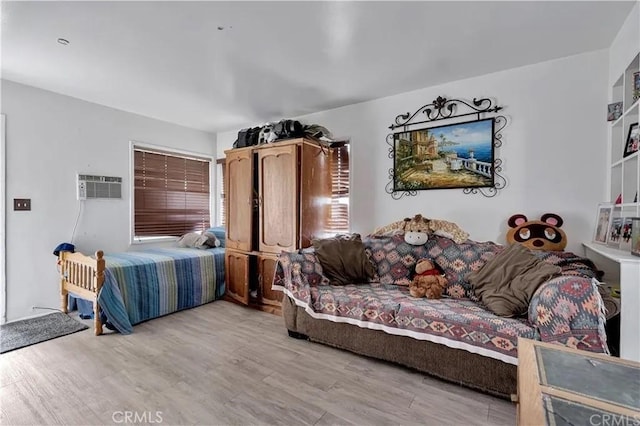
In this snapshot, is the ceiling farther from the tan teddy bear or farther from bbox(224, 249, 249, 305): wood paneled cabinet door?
bbox(224, 249, 249, 305): wood paneled cabinet door

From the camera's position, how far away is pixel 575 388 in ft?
2.72

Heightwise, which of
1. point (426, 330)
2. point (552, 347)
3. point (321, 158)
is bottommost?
point (426, 330)

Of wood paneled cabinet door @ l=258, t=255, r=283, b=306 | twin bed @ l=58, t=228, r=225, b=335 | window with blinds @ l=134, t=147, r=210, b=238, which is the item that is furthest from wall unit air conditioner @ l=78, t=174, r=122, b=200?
wood paneled cabinet door @ l=258, t=255, r=283, b=306

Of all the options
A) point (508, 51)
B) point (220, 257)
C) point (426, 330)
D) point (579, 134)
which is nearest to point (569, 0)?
point (508, 51)

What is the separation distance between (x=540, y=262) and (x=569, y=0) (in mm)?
1645

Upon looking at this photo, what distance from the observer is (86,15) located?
191 cm

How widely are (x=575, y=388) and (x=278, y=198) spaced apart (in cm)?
287

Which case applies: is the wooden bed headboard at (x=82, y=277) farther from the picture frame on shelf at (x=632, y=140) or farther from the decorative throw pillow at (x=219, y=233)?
the picture frame on shelf at (x=632, y=140)

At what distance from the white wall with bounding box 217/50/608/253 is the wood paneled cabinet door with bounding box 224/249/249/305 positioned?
2.02m

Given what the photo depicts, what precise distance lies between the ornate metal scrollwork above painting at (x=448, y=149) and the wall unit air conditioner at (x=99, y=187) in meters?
3.33

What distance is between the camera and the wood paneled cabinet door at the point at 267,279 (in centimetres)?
341

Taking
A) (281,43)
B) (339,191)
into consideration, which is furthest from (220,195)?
(281,43)

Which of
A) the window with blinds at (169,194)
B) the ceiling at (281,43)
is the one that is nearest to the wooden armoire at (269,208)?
the ceiling at (281,43)

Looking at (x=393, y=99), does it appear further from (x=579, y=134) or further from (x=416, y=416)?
(x=416, y=416)
